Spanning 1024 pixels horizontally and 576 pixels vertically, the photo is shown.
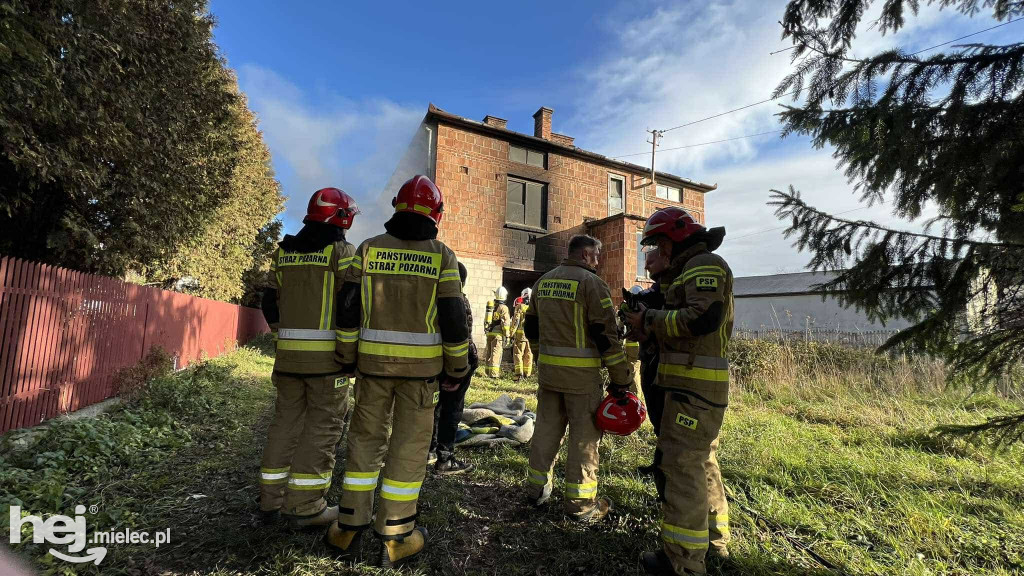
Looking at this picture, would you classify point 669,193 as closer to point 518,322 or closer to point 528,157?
point 528,157

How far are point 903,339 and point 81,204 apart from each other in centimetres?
943

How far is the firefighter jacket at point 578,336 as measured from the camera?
10.3 ft

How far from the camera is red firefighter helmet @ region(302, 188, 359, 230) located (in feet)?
9.86

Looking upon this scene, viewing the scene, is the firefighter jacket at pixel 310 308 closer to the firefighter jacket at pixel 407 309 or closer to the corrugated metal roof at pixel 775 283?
the firefighter jacket at pixel 407 309

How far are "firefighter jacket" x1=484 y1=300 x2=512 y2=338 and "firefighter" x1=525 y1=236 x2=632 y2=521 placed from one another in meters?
6.38

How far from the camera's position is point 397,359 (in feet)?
8.27

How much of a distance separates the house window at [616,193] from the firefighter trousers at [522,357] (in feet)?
25.7

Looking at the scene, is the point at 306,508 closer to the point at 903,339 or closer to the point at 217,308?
the point at 903,339

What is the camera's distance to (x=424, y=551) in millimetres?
2637

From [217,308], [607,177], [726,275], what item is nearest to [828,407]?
[726,275]

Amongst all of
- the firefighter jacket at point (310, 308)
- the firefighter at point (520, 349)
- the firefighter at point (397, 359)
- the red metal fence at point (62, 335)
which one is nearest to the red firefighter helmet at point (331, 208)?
the firefighter jacket at point (310, 308)

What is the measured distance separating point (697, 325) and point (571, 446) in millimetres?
1283

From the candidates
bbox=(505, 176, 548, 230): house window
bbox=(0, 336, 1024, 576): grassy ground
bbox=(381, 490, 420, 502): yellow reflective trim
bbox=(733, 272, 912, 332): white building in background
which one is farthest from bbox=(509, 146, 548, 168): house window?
bbox=(733, 272, 912, 332): white building in background

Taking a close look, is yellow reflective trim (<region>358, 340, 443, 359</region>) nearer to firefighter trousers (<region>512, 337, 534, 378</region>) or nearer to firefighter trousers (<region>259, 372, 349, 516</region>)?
firefighter trousers (<region>259, 372, 349, 516</region>)
